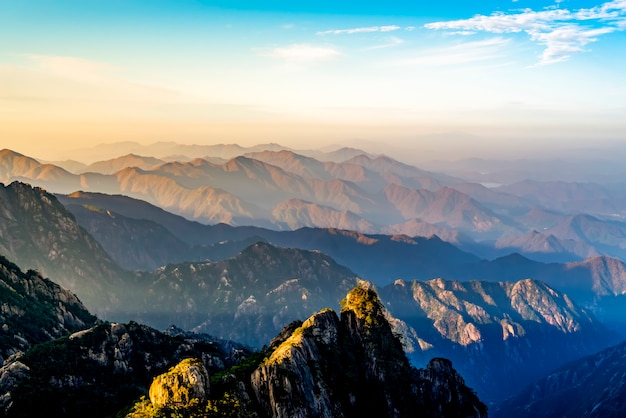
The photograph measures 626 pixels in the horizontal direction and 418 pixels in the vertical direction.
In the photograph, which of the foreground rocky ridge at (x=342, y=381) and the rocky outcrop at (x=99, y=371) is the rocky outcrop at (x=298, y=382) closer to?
the foreground rocky ridge at (x=342, y=381)

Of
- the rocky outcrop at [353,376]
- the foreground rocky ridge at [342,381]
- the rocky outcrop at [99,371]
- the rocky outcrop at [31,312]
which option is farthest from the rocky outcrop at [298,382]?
the rocky outcrop at [31,312]

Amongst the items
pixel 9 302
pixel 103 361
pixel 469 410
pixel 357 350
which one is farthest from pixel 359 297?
pixel 9 302

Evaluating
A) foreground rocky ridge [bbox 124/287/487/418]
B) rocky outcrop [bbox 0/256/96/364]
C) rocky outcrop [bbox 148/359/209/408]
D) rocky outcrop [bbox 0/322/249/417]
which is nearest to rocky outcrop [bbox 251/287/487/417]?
foreground rocky ridge [bbox 124/287/487/418]

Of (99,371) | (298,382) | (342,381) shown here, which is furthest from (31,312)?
(298,382)

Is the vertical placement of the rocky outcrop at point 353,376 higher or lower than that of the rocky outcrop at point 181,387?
lower

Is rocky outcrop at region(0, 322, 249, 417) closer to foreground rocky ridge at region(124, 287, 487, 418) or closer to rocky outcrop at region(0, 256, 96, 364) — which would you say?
foreground rocky ridge at region(124, 287, 487, 418)

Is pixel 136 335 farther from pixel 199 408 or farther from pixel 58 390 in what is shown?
pixel 199 408
